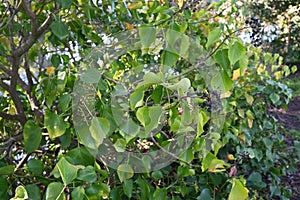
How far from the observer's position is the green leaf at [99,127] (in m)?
0.84

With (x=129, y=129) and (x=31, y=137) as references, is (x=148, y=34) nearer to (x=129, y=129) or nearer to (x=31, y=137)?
(x=129, y=129)

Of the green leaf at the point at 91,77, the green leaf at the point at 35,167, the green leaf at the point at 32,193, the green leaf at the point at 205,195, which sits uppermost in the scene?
the green leaf at the point at 91,77

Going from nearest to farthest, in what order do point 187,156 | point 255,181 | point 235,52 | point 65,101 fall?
point 235,52, point 65,101, point 187,156, point 255,181

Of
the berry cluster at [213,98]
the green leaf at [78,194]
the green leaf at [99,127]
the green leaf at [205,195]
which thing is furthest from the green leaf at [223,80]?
the green leaf at [205,195]

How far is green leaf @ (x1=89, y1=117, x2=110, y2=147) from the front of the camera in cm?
84

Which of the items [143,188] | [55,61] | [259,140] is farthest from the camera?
[259,140]

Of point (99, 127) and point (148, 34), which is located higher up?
point (148, 34)

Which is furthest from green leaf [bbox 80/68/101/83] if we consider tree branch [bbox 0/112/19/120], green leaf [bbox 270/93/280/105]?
→ green leaf [bbox 270/93/280/105]

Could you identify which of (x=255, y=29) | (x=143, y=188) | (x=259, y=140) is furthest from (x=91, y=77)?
(x=259, y=140)

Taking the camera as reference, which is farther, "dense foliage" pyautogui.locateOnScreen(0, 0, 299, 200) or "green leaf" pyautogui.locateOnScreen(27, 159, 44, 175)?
"green leaf" pyautogui.locateOnScreen(27, 159, 44, 175)

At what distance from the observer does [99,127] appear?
835 mm

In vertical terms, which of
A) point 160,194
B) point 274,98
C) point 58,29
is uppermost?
point 58,29

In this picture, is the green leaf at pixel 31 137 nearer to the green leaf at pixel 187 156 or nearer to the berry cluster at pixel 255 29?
the green leaf at pixel 187 156

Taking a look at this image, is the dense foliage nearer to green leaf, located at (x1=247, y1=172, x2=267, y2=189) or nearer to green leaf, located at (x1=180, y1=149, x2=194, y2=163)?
green leaf, located at (x1=180, y1=149, x2=194, y2=163)
